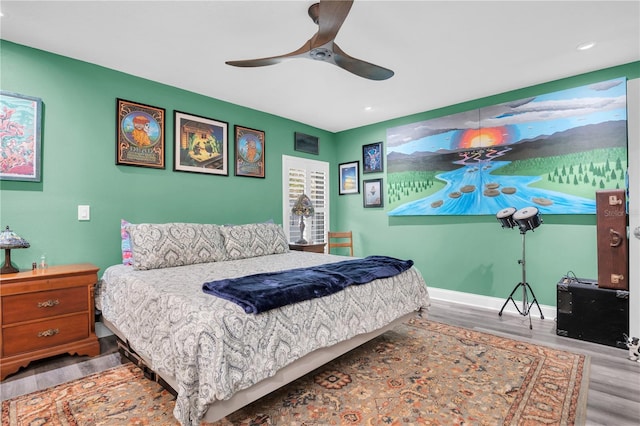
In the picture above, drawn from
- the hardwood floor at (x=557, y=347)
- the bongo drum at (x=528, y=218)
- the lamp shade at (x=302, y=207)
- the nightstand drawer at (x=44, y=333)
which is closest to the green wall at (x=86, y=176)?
the nightstand drawer at (x=44, y=333)

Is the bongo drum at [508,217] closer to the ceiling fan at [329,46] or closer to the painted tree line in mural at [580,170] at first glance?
the painted tree line in mural at [580,170]

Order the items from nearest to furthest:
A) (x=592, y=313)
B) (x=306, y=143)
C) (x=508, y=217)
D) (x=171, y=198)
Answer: (x=592, y=313) → (x=508, y=217) → (x=171, y=198) → (x=306, y=143)

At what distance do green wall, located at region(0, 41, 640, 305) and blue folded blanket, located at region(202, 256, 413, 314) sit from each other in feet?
5.82

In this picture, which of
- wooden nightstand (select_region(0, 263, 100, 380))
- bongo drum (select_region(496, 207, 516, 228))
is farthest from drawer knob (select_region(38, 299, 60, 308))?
bongo drum (select_region(496, 207, 516, 228))

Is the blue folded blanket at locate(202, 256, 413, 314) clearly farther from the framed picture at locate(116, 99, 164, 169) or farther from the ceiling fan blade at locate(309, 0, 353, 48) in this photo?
the framed picture at locate(116, 99, 164, 169)

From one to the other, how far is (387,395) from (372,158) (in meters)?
3.78

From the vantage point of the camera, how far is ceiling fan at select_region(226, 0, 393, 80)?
1.72 m

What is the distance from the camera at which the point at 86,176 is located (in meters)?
3.00

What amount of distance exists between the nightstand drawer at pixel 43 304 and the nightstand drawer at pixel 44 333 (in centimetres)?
5

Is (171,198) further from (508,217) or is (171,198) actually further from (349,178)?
(508,217)

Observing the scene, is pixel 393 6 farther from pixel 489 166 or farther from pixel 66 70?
pixel 66 70

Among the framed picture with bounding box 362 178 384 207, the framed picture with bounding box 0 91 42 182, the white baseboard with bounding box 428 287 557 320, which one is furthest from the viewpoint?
the framed picture with bounding box 362 178 384 207

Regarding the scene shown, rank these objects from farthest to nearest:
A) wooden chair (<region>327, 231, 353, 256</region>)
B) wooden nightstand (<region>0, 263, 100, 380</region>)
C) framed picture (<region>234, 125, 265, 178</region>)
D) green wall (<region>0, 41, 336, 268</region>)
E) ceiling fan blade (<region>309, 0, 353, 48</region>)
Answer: wooden chair (<region>327, 231, 353, 256</region>)
framed picture (<region>234, 125, 265, 178</region>)
green wall (<region>0, 41, 336, 268</region>)
wooden nightstand (<region>0, 263, 100, 380</region>)
ceiling fan blade (<region>309, 0, 353, 48</region>)

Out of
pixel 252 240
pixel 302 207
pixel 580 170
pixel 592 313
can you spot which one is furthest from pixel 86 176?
pixel 580 170
